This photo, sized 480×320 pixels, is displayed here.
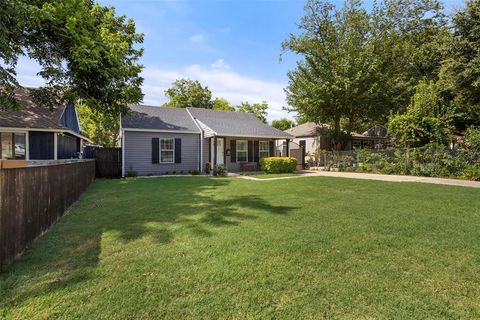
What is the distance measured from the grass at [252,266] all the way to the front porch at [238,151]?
10894 mm

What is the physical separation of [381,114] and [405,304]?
23657 mm

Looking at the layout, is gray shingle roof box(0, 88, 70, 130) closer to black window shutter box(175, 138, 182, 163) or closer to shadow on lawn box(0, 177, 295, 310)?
black window shutter box(175, 138, 182, 163)

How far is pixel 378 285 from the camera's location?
2.97 meters

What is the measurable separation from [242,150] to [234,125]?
178 cm

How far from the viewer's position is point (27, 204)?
411 centimetres

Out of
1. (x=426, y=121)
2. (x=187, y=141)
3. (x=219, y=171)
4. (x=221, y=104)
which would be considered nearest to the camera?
(x=219, y=171)

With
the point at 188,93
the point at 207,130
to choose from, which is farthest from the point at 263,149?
the point at 188,93

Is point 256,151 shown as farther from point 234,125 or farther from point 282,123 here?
point 282,123

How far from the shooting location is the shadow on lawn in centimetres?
318

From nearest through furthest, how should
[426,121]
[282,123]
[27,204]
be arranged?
[27,204] → [426,121] → [282,123]

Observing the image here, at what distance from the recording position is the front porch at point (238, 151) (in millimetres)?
17266

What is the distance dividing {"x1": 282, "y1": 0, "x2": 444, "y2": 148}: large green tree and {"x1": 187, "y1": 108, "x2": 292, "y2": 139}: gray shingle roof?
17.4 ft

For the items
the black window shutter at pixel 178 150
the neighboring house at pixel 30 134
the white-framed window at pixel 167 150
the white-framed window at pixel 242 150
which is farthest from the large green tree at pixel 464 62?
the neighboring house at pixel 30 134

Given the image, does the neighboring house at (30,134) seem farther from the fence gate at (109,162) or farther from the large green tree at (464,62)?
the large green tree at (464,62)
